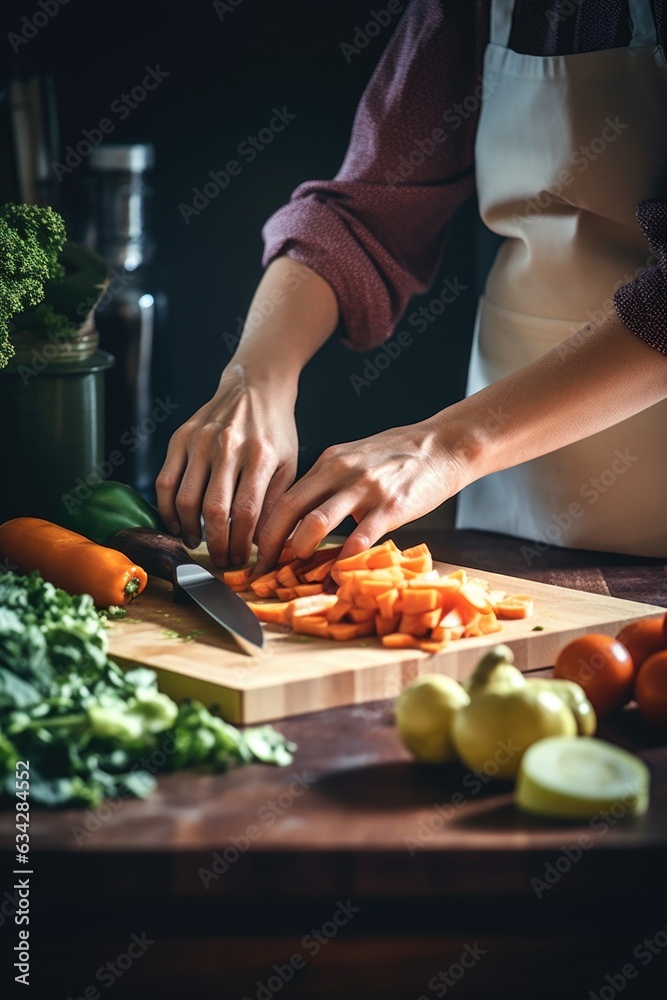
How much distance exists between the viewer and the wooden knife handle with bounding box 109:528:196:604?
1416mm

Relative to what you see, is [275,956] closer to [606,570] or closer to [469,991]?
[469,991]

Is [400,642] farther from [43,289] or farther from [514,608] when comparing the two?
[43,289]

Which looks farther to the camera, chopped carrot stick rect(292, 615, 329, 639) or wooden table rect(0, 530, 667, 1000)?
chopped carrot stick rect(292, 615, 329, 639)

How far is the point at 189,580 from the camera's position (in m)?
1.37

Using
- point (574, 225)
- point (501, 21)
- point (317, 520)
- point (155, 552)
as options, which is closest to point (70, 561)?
point (155, 552)

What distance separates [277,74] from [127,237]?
545 mm

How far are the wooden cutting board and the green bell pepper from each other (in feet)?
0.73

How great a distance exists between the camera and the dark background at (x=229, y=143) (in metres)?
2.42

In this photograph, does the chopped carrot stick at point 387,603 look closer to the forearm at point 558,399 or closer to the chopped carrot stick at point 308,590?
the chopped carrot stick at point 308,590

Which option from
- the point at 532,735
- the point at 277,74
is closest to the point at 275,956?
the point at 532,735

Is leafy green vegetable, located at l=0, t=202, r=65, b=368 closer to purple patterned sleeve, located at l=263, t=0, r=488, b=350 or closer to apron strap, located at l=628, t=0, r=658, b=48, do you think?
purple patterned sleeve, located at l=263, t=0, r=488, b=350

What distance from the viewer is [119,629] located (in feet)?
4.25

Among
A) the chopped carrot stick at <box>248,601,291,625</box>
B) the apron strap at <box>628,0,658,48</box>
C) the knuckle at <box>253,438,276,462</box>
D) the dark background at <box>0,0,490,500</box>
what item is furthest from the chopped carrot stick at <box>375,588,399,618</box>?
the dark background at <box>0,0,490,500</box>

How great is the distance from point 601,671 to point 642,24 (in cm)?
102
